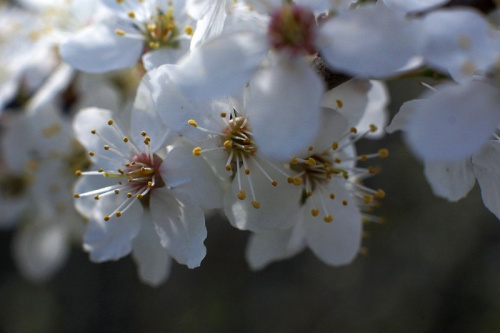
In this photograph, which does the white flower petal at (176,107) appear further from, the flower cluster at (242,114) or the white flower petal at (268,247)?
the white flower petal at (268,247)

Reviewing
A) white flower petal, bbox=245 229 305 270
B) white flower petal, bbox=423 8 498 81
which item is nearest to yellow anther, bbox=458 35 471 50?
white flower petal, bbox=423 8 498 81

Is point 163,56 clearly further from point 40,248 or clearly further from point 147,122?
point 40,248

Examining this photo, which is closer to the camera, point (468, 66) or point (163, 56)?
point (468, 66)

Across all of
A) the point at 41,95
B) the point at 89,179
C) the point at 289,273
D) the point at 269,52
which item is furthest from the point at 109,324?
the point at 269,52

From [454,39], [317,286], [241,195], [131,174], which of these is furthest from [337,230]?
[317,286]

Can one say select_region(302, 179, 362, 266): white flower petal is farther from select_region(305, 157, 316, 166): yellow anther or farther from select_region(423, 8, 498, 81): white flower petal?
select_region(423, 8, 498, 81): white flower petal

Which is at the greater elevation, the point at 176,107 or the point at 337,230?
the point at 176,107
